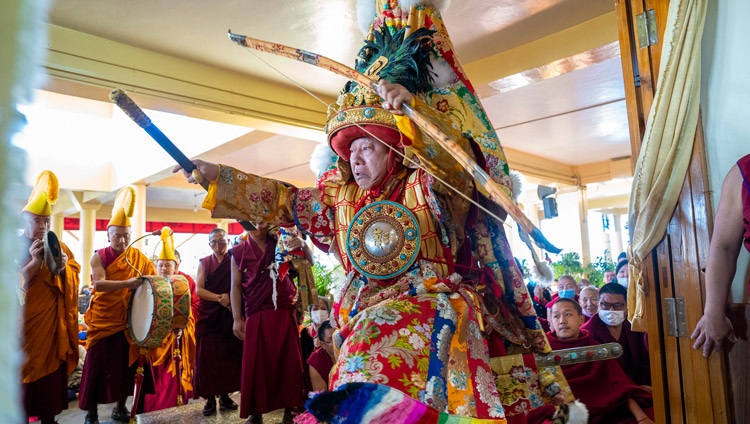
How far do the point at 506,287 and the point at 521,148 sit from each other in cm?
867

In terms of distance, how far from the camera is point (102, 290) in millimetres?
4469

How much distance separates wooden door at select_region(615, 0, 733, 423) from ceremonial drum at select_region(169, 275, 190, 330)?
3594 millimetres

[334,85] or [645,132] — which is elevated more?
[334,85]

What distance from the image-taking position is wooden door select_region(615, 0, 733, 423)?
204 centimetres

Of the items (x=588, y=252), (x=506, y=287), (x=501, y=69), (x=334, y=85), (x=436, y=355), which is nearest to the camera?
(x=436, y=355)

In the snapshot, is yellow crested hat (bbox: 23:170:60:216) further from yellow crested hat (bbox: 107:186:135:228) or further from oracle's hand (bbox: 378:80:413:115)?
oracle's hand (bbox: 378:80:413:115)

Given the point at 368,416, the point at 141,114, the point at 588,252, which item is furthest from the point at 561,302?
the point at 588,252

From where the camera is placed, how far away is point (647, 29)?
229 cm

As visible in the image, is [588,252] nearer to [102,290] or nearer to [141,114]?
[102,290]

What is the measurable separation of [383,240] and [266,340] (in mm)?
2592

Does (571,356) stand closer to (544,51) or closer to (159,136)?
(159,136)

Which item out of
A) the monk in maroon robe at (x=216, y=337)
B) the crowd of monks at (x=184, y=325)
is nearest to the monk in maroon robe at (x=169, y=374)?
the monk in maroon robe at (x=216, y=337)

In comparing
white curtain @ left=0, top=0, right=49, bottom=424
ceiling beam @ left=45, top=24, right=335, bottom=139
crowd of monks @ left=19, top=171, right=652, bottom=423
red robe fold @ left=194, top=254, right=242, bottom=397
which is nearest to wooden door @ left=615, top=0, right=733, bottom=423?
crowd of monks @ left=19, top=171, right=652, bottom=423

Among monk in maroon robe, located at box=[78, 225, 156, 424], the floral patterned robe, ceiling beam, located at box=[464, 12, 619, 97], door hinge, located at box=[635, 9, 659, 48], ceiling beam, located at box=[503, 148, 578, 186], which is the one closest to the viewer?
the floral patterned robe
